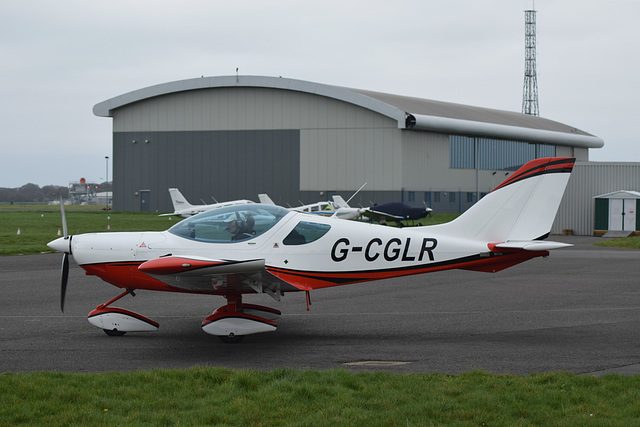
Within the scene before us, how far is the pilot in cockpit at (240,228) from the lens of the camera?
30.6 feet

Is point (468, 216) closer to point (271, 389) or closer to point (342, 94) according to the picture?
point (271, 389)

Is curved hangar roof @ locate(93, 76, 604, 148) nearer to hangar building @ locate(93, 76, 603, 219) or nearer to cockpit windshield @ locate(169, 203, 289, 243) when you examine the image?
hangar building @ locate(93, 76, 603, 219)

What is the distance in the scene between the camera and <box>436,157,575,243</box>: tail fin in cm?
936

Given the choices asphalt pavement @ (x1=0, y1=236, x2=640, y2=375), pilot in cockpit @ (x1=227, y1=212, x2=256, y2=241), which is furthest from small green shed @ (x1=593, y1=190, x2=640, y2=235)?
pilot in cockpit @ (x1=227, y1=212, x2=256, y2=241)

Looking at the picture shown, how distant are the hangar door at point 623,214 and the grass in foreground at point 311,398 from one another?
32.4 m

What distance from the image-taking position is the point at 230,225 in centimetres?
934

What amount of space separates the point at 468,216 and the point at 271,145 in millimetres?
42655

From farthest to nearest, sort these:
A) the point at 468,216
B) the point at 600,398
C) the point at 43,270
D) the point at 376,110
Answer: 1. the point at 376,110
2. the point at 43,270
3. the point at 468,216
4. the point at 600,398

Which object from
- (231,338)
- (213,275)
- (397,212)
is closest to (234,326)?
(231,338)

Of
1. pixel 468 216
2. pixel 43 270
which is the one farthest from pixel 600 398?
pixel 43 270

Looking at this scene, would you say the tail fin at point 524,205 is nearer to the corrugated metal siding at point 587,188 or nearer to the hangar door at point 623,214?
the hangar door at point 623,214

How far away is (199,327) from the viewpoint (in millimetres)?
10148

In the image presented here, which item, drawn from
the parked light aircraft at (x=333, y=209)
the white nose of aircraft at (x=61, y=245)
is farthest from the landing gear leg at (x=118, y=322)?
the parked light aircraft at (x=333, y=209)

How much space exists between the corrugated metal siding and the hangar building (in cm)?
1351
